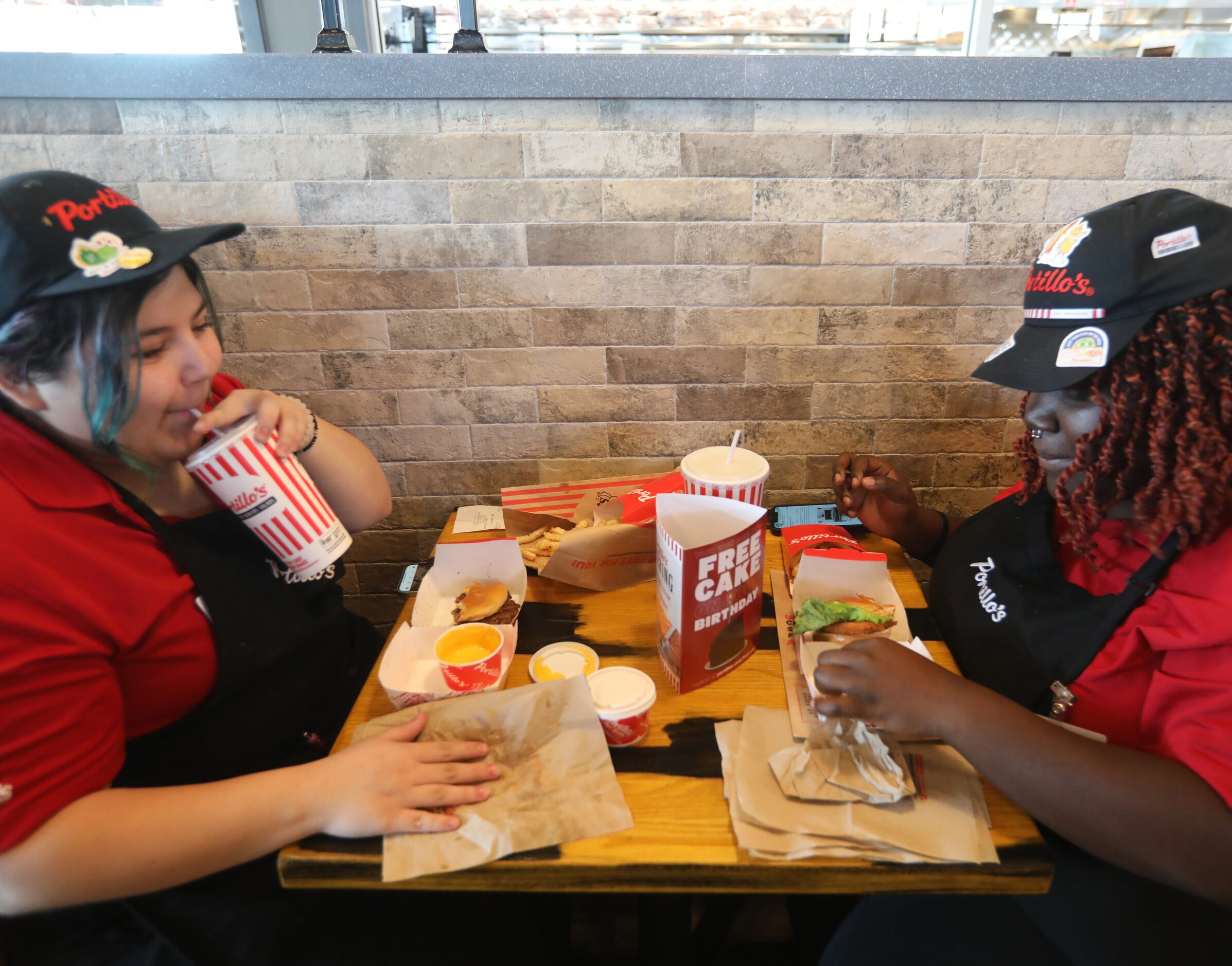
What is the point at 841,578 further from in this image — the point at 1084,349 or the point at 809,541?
the point at 1084,349

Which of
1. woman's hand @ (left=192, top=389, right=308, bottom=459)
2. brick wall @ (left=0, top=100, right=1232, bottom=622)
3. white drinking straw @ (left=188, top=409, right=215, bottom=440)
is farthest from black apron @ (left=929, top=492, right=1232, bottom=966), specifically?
white drinking straw @ (left=188, top=409, right=215, bottom=440)

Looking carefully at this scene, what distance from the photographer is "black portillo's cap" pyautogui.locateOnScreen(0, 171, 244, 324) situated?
0.79m

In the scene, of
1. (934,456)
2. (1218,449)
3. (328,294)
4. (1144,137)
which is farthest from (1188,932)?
(328,294)

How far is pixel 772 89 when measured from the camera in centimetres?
140

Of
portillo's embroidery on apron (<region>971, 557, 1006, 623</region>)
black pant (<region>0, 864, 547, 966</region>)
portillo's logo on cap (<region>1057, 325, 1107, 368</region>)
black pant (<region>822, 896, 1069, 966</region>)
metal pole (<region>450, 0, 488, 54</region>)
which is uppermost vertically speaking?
metal pole (<region>450, 0, 488, 54</region>)

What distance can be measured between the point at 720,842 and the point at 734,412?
1.05 metres

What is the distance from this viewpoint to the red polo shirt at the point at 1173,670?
2.60 ft

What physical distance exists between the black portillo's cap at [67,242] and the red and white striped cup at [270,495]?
9.3 inches

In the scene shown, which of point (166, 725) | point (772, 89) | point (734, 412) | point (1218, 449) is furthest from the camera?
point (734, 412)

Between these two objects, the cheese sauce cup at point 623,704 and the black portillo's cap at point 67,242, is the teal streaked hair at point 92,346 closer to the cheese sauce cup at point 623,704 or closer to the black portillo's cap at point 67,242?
the black portillo's cap at point 67,242

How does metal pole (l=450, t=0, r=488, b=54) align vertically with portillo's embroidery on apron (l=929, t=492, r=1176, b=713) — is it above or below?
above

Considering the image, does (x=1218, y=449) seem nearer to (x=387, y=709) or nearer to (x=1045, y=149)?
(x=1045, y=149)

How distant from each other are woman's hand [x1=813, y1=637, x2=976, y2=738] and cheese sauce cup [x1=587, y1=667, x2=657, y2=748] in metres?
0.23

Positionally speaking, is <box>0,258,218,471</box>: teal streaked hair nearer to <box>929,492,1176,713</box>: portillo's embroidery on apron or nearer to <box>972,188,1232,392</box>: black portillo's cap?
<box>972,188,1232,392</box>: black portillo's cap
